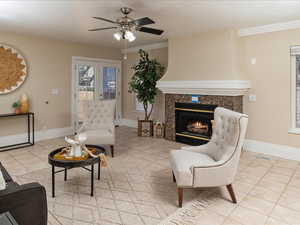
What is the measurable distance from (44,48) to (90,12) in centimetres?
260

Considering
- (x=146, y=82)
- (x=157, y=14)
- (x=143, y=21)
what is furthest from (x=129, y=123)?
(x=143, y=21)

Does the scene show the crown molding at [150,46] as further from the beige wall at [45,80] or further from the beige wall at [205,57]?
the beige wall at [45,80]

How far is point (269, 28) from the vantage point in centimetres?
425

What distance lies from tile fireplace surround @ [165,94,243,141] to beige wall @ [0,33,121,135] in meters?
2.79

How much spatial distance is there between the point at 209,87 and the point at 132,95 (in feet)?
10.6

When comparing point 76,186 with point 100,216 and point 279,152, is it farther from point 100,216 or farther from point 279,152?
point 279,152

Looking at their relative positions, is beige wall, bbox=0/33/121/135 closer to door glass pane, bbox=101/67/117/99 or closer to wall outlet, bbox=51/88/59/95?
wall outlet, bbox=51/88/59/95

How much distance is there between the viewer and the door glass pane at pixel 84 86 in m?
6.36

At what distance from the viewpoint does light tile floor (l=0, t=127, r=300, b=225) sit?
225 cm

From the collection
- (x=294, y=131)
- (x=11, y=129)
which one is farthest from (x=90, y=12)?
(x=294, y=131)

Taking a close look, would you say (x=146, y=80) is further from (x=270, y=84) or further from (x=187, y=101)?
(x=270, y=84)

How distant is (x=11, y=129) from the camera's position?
5094mm

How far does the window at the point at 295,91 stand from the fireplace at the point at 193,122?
1.47 m

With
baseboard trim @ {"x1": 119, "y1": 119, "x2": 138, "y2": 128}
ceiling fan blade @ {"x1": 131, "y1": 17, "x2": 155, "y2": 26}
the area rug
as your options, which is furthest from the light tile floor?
baseboard trim @ {"x1": 119, "y1": 119, "x2": 138, "y2": 128}
